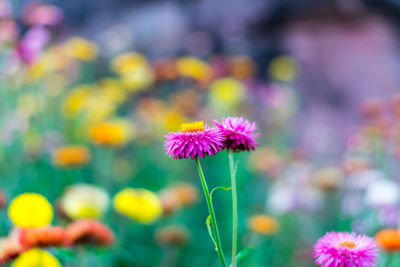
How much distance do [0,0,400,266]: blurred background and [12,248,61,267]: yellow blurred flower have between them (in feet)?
0.07

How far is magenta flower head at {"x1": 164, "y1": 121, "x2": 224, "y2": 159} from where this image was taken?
0.57 metres

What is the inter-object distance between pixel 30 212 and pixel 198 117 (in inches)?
58.4

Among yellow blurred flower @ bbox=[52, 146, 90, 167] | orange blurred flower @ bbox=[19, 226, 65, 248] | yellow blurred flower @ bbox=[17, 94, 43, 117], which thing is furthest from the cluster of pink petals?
yellow blurred flower @ bbox=[17, 94, 43, 117]

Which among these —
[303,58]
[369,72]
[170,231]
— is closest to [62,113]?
[170,231]

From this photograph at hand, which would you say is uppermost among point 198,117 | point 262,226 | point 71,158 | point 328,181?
point 198,117

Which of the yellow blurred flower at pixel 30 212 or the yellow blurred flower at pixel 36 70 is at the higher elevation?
the yellow blurred flower at pixel 36 70

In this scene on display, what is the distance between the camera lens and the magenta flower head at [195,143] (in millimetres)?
566

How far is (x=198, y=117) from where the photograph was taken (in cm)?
226

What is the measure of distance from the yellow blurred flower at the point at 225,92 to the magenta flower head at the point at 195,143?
5.29 ft

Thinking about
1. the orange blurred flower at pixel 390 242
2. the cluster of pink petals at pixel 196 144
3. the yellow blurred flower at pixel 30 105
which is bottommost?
the cluster of pink petals at pixel 196 144

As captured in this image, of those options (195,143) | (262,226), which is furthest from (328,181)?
(195,143)

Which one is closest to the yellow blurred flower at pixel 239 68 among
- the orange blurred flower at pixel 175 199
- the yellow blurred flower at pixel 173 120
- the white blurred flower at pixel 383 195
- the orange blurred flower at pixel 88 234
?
the yellow blurred flower at pixel 173 120

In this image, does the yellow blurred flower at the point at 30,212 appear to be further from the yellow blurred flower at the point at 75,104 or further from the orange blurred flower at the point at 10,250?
the yellow blurred flower at the point at 75,104

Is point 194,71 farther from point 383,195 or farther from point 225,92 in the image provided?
point 383,195
